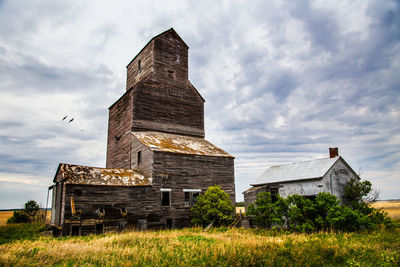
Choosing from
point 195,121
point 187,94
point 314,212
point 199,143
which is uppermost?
point 187,94

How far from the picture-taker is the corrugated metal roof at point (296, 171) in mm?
23000

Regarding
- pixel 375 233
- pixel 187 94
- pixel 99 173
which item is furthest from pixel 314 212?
pixel 187 94

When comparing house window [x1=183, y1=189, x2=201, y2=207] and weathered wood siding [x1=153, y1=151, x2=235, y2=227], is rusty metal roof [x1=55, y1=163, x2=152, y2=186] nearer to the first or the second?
weathered wood siding [x1=153, y1=151, x2=235, y2=227]

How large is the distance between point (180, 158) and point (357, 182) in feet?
49.8

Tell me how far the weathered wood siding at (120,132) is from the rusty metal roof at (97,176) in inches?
188

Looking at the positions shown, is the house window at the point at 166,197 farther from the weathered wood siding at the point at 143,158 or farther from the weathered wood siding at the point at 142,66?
the weathered wood siding at the point at 142,66

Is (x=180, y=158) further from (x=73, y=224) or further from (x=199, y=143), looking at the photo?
(x=73, y=224)

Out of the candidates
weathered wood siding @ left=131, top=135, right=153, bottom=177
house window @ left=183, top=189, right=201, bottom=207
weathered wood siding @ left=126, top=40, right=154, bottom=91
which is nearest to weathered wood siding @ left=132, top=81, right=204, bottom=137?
weathered wood siding @ left=131, top=135, right=153, bottom=177

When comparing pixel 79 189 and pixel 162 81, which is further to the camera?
pixel 162 81

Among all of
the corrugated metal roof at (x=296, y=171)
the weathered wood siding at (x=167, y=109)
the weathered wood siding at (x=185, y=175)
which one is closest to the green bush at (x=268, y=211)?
the corrugated metal roof at (x=296, y=171)

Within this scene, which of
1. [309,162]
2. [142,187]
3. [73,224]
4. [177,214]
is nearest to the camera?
[73,224]

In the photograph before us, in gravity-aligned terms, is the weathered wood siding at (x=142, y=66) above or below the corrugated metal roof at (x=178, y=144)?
above

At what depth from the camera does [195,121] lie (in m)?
31.8

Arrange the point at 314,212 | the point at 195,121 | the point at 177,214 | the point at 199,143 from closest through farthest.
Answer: the point at 314,212 < the point at 177,214 < the point at 199,143 < the point at 195,121
